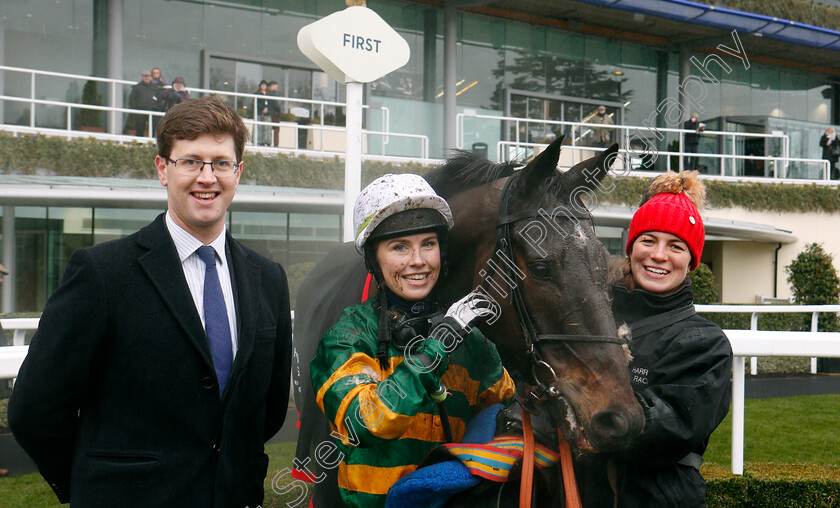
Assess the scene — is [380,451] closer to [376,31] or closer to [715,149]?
[376,31]

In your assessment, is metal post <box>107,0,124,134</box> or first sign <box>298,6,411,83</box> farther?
metal post <box>107,0,124,134</box>

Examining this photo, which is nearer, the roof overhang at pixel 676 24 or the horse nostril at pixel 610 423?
the horse nostril at pixel 610 423

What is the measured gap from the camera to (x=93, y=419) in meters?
1.48

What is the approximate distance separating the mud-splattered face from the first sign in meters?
1.91

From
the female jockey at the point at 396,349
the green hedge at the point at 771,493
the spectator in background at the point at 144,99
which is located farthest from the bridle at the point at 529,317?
the spectator in background at the point at 144,99

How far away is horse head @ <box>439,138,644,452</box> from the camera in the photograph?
5.03ft

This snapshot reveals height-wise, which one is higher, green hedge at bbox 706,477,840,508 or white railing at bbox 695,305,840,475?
white railing at bbox 695,305,840,475

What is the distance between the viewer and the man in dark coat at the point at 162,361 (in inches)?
56.5

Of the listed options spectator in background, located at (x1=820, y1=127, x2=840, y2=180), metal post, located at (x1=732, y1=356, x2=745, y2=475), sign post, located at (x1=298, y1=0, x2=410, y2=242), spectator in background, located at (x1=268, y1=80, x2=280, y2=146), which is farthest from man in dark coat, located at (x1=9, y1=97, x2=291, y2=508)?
spectator in background, located at (x1=820, y1=127, x2=840, y2=180)

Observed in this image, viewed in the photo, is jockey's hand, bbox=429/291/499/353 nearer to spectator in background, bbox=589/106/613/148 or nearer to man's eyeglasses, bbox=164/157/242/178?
man's eyeglasses, bbox=164/157/242/178

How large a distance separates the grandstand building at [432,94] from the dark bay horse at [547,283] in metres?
6.42

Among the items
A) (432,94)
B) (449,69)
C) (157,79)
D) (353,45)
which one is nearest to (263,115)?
(157,79)

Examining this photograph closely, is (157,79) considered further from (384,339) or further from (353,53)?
(384,339)

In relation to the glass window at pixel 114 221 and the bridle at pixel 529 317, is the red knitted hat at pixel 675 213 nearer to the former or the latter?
the bridle at pixel 529 317
